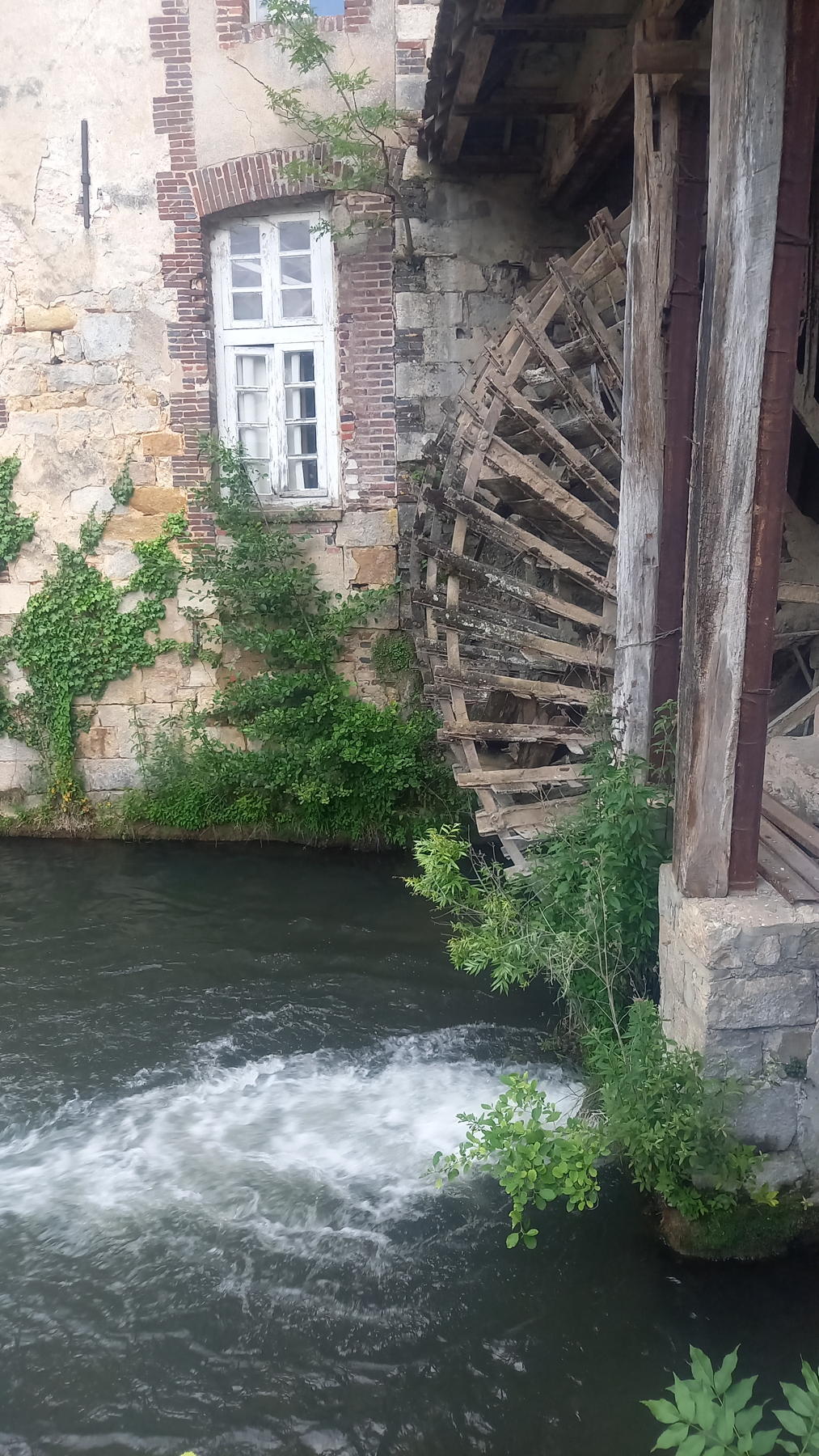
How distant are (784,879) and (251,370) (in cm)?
597

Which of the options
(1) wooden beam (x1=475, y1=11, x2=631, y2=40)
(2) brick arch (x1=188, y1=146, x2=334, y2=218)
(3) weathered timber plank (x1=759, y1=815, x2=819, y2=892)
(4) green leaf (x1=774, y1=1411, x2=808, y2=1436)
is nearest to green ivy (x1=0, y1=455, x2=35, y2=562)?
(2) brick arch (x1=188, y1=146, x2=334, y2=218)

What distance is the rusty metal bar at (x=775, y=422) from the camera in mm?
2717

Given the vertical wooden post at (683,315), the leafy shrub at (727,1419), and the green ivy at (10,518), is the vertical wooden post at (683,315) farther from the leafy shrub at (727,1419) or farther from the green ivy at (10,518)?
the green ivy at (10,518)

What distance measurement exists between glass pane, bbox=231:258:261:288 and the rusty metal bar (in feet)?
17.7

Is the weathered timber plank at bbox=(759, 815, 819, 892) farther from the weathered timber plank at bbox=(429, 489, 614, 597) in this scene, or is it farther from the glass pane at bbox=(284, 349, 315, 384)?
the glass pane at bbox=(284, 349, 315, 384)

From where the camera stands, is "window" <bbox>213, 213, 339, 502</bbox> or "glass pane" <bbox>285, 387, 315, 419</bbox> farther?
"glass pane" <bbox>285, 387, 315, 419</bbox>

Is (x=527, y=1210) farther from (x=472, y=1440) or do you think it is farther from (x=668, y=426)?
(x=668, y=426)

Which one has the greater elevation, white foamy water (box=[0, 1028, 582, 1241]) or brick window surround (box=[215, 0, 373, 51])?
brick window surround (box=[215, 0, 373, 51])

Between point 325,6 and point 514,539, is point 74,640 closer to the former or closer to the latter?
point 514,539

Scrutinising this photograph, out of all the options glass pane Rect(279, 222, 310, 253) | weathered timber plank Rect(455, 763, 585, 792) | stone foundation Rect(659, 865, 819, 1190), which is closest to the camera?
stone foundation Rect(659, 865, 819, 1190)

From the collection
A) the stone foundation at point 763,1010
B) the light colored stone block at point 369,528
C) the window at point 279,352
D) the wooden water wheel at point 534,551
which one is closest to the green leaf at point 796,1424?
the stone foundation at point 763,1010

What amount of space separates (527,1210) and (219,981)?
2.43 m

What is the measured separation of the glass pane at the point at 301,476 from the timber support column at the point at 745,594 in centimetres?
496

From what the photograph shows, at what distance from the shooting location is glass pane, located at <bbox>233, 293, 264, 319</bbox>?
24.5 feet
